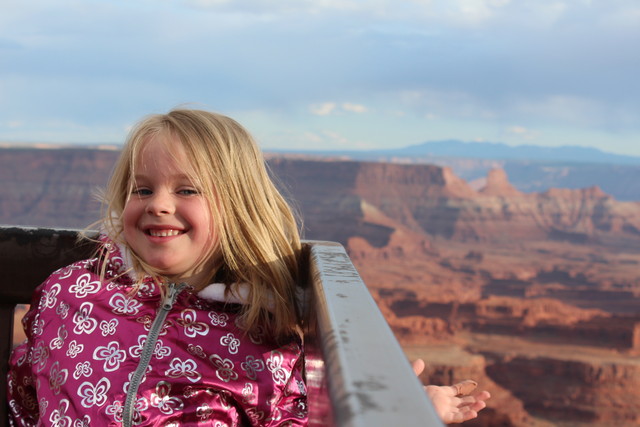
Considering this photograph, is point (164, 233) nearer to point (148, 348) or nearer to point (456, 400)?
point (148, 348)

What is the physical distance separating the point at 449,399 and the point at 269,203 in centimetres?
41

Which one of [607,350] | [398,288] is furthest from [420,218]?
[607,350]

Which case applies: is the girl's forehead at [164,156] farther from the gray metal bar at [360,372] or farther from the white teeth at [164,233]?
the gray metal bar at [360,372]

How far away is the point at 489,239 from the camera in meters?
38.2

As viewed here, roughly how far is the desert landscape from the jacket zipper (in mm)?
12616

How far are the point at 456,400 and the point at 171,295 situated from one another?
1.33 feet

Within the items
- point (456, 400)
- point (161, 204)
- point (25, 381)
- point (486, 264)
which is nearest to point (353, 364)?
point (456, 400)

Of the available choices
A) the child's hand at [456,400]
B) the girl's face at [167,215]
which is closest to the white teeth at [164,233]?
the girl's face at [167,215]

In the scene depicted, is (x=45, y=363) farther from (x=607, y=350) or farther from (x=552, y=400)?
(x=607, y=350)

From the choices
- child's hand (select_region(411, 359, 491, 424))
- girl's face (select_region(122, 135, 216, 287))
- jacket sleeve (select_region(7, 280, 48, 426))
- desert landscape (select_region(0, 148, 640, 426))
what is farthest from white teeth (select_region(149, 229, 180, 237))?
desert landscape (select_region(0, 148, 640, 426))

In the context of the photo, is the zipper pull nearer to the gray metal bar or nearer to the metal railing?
the metal railing

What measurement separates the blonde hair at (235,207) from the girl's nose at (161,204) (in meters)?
0.05

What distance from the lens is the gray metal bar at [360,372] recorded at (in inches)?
10.9

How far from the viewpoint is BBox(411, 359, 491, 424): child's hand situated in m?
0.79
